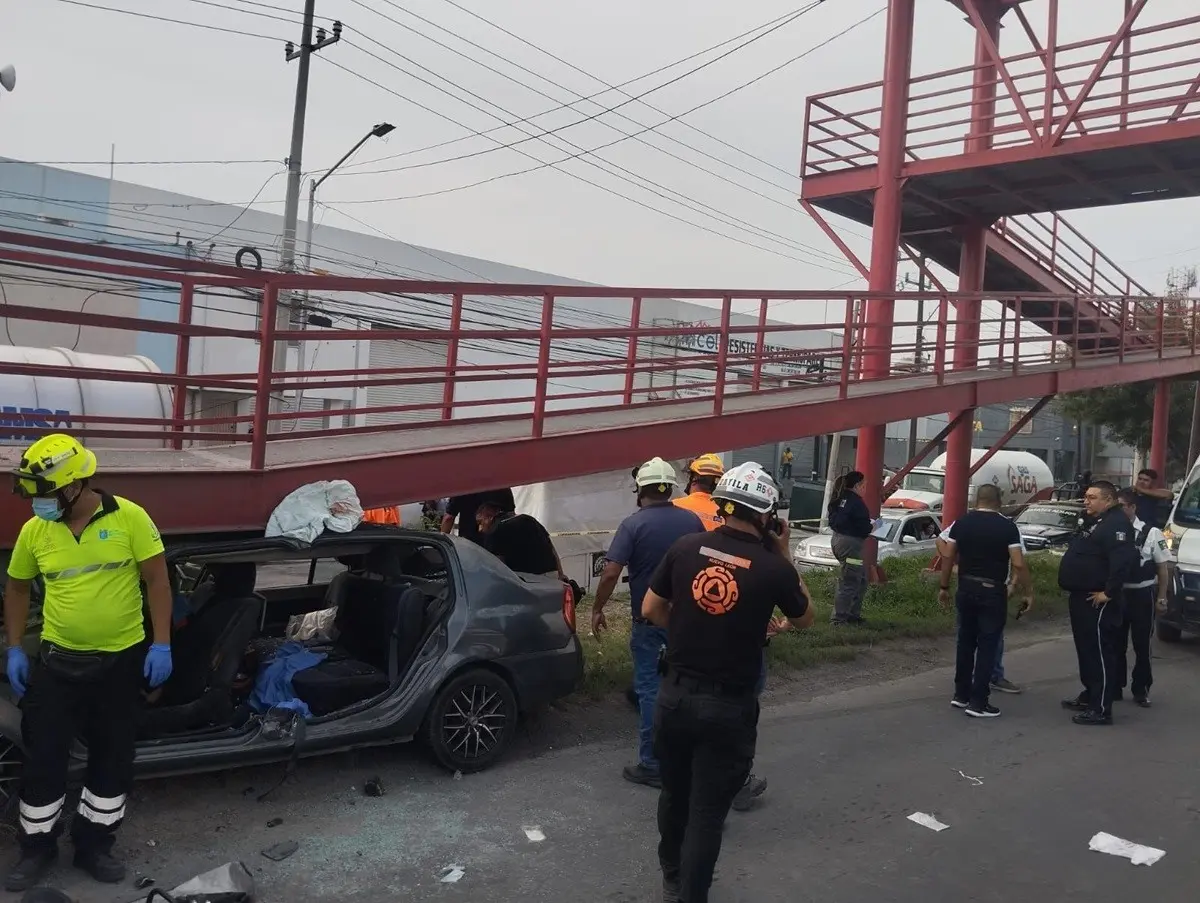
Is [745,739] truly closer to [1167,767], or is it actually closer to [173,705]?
[173,705]


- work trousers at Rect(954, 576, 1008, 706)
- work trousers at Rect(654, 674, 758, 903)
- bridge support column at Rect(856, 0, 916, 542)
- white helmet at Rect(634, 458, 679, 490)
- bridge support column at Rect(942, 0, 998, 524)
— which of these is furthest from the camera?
bridge support column at Rect(942, 0, 998, 524)

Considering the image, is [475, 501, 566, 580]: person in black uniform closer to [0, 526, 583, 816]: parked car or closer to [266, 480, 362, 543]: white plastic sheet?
[0, 526, 583, 816]: parked car

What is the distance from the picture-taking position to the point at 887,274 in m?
12.1

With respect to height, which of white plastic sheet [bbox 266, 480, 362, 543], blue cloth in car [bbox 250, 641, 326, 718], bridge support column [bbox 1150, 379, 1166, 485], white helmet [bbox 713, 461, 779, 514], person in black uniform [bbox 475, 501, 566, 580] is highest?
bridge support column [bbox 1150, 379, 1166, 485]

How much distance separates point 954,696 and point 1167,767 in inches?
61.2

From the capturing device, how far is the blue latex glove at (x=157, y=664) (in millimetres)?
4207

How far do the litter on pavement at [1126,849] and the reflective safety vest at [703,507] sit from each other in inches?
97.0

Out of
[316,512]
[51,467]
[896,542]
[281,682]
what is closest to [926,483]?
[896,542]

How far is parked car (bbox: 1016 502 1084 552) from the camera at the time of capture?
2177cm

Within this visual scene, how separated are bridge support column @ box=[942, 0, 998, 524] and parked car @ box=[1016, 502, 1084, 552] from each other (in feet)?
29.7

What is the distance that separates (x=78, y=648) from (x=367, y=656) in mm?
1987

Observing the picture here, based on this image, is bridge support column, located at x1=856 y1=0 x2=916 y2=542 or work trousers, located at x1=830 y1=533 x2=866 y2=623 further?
bridge support column, located at x1=856 y1=0 x2=916 y2=542

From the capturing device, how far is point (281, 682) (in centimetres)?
518

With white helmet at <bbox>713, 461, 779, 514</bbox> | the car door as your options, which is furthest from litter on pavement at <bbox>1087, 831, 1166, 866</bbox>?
the car door
